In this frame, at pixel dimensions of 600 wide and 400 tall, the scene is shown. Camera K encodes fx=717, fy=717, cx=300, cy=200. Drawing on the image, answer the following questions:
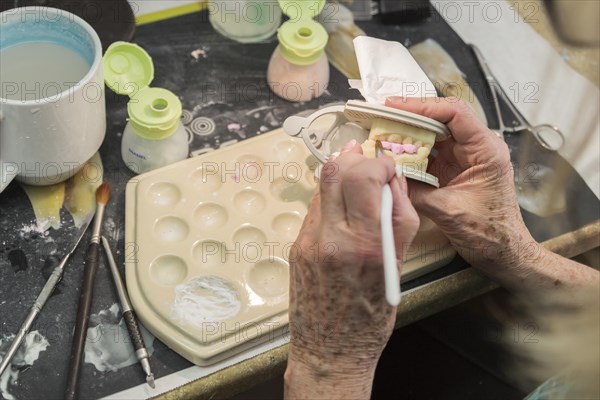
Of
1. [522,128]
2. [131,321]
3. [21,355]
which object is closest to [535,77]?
[522,128]

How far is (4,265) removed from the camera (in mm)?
994

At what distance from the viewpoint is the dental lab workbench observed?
936 mm

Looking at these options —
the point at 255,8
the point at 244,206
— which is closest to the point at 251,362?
the point at 244,206

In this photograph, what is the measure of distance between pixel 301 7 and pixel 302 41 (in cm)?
11

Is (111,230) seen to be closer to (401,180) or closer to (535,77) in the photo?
(401,180)

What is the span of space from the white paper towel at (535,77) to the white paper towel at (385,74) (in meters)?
0.39

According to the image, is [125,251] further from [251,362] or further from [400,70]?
[400,70]

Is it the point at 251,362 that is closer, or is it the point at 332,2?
the point at 251,362

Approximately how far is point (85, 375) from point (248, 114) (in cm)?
49

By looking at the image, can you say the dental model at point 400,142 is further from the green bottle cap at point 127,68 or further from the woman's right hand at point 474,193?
the green bottle cap at point 127,68

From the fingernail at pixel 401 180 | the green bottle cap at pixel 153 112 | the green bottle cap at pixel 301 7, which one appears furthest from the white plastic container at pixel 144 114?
the fingernail at pixel 401 180

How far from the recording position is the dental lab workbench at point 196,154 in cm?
94

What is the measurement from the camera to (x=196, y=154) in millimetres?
1128

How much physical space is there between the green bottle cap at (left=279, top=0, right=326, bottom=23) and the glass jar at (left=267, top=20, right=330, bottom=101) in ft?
0.19
